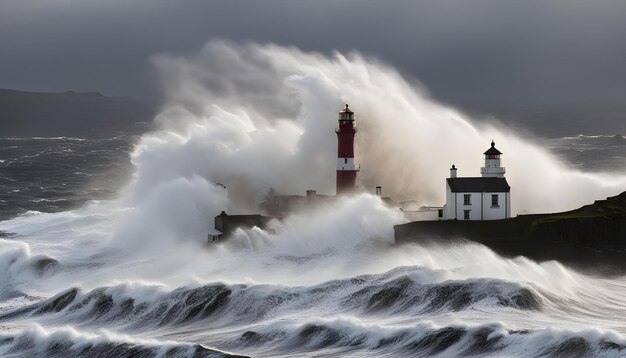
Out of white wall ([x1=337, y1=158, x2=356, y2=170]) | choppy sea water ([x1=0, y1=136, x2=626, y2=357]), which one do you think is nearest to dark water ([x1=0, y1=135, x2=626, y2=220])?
choppy sea water ([x1=0, y1=136, x2=626, y2=357])

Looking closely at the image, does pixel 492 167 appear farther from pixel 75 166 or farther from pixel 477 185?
pixel 75 166

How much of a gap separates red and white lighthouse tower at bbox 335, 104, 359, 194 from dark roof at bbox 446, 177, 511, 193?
3.83 meters

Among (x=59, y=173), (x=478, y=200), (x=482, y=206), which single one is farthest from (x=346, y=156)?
(x=59, y=173)

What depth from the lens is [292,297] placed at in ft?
73.7

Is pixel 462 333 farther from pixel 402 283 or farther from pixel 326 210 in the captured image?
pixel 326 210

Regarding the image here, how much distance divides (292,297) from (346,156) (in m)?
10.6

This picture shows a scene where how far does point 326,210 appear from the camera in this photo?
31.7 m

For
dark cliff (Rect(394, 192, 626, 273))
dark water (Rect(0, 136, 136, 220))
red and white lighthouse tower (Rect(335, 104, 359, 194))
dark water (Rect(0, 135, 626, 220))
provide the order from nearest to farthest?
dark cliff (Rect(394, 192, 626, 273)) < red and white lighthouse tower (Rect(335, 104, 359, 194)) < dark water (Rect(0, 136, 136, 220)) < dark water (Rect(0, 135, 626, 220))

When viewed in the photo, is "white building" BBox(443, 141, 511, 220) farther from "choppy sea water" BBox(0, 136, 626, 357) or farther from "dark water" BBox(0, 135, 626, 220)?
"dark water" BBox(0, 135, 626, 220)

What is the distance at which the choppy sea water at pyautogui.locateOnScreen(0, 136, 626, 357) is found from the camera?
18.3m

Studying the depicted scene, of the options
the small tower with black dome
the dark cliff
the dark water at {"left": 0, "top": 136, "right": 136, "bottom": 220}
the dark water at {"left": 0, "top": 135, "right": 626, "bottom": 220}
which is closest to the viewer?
the dark cliff

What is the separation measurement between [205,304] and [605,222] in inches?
415

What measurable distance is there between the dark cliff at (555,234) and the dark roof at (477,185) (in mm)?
1315

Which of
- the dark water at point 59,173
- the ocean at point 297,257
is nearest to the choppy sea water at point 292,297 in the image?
the ocean at point 297,257
